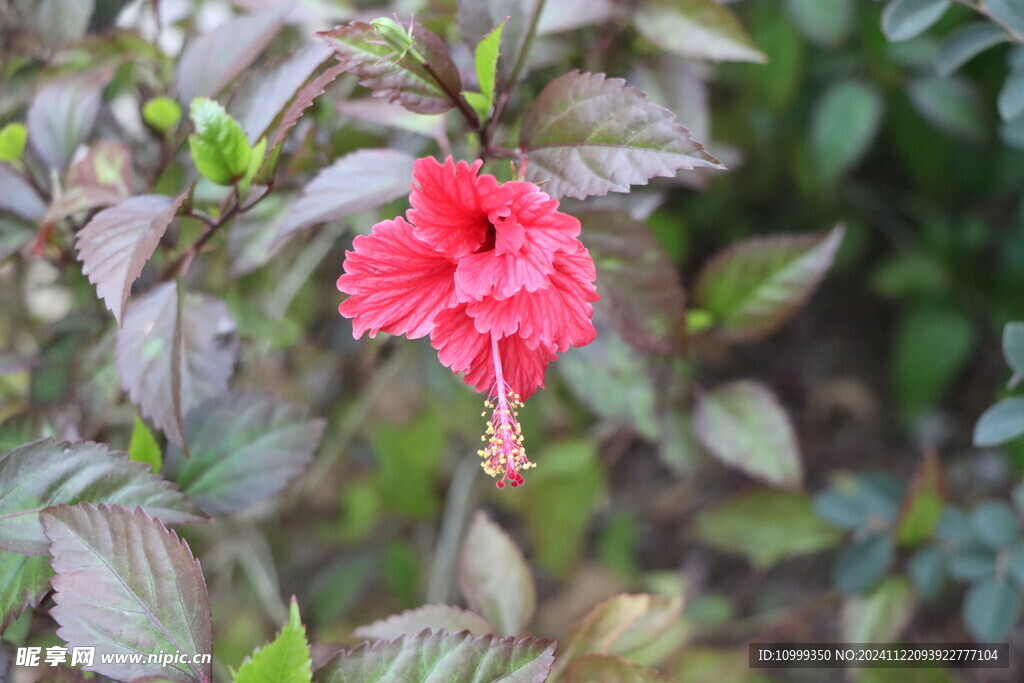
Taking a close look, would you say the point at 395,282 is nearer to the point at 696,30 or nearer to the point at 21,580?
the point at 21,580

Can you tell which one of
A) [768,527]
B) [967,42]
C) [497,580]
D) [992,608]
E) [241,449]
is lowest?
[768,527]

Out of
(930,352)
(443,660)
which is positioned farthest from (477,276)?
(930,352)

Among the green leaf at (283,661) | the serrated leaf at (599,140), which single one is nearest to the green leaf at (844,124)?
the serrated leaf at (599,140)

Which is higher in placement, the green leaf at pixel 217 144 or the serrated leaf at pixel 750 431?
the green leaf at pixel 217 144

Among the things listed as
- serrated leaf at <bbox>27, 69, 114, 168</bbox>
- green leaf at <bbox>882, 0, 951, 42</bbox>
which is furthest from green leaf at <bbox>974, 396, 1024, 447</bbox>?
serrated leaf at <bbox>27, 69, 114, 168</bbox>

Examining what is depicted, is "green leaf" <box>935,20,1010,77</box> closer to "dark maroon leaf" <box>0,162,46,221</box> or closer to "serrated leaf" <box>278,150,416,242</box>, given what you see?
"serrated leaf" <box>278,150,416,242</box>

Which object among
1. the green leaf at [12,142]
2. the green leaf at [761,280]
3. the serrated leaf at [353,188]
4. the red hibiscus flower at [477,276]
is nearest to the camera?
the red hibiscus flower at [477,276]

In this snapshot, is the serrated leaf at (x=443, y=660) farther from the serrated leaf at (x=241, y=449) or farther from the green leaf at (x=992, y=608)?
the green leaf at (x=992, y=608)
